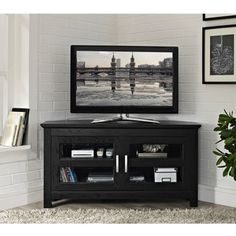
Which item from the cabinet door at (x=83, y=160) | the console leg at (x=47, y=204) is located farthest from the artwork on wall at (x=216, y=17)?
the console leg at (x=47, y=204)

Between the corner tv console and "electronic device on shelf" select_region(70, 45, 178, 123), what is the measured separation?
23cm

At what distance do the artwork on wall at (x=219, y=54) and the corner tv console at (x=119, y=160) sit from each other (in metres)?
0.52

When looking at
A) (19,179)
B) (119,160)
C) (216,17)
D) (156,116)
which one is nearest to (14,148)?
(19,179)

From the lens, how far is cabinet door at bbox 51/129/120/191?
364cm

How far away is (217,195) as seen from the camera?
3887mm

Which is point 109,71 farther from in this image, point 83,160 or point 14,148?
point 14,148

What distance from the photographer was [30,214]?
339 cm

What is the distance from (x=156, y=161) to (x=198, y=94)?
0.83m

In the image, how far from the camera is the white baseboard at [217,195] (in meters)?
3.78

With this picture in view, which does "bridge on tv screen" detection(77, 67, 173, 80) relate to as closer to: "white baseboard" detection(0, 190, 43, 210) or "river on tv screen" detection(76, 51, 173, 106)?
"river on tv screen" detection(76, 51, 173, 106)

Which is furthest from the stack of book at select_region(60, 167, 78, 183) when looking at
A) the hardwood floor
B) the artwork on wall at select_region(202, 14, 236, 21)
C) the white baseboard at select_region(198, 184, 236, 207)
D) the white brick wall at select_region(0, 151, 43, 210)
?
the artwork on wall at select_region(202, 14, 236, 21)
